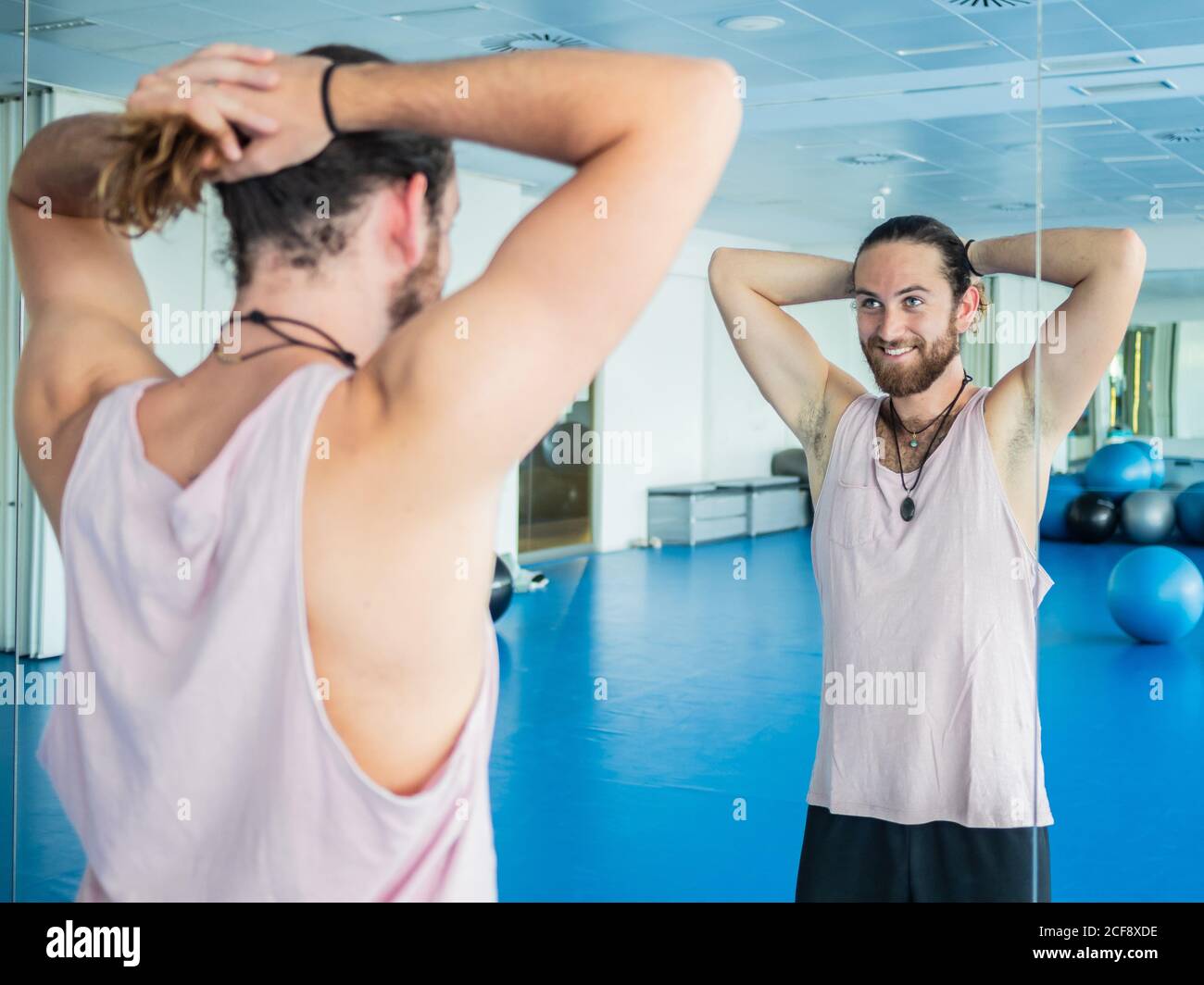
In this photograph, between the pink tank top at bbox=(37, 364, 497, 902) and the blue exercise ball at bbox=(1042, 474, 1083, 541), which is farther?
the blue exercise ball at bbox=(1042, 474, 1083, 541)

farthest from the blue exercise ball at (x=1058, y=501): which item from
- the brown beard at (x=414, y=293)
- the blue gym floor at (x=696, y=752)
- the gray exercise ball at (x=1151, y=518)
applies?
the brown beard at (x=414, y=293)

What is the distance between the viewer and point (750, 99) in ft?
6.75

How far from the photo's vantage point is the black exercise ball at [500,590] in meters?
3.39

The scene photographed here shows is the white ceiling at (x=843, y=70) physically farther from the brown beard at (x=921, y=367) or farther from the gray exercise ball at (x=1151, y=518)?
the gray exercise ball at (x=1151, y=518)

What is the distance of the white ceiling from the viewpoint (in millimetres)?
1787

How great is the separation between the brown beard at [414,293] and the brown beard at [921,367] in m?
0.94

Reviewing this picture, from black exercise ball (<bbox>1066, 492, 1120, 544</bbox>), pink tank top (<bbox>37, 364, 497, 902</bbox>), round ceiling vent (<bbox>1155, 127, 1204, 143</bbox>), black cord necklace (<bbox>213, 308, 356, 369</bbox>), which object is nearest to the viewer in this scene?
pink tank top (<bbox>37, 364, 497, 902</bbox>)

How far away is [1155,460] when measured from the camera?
125 inches

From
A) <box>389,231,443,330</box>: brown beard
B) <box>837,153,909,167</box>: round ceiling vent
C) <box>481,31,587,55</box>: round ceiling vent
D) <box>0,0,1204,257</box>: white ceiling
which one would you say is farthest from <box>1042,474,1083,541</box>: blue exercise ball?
<box>389,231,443,330</box>: brown beard

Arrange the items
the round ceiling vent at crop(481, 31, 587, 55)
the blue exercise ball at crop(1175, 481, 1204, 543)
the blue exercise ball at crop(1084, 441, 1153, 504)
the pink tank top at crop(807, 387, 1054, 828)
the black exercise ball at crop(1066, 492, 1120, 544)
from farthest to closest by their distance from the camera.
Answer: the blue exercise ball at crop(1175, 481, 1204, 543)
the black exercise ball at crop(1066, 492, 1120, 544)
the blue exercise ball at crop(1084, 441, 1153, 504)
the round ceiling vent at crop(481, 31, 587, 55)
the pink tank top at crop(807, 387, 1054, 828)

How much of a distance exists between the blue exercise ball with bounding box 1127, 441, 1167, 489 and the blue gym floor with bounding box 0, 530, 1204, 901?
1.13 ft

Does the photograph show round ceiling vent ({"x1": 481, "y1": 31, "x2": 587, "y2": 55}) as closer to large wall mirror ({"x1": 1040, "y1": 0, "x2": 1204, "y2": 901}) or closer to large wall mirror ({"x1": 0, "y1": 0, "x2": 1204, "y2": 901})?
large wall mirror ({"x1": 0, "y1": 0, "x2": 1204, "y2": 901})

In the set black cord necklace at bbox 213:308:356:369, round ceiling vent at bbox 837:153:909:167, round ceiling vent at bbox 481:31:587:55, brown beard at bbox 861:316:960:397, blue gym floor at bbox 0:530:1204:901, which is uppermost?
round ceiling vent at bbox 481:31:587:55
